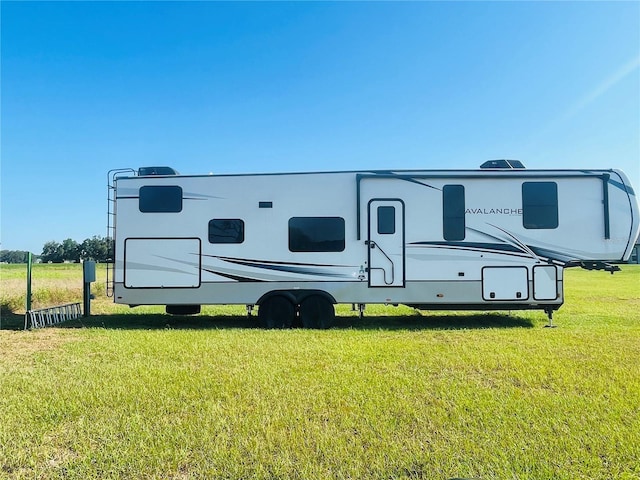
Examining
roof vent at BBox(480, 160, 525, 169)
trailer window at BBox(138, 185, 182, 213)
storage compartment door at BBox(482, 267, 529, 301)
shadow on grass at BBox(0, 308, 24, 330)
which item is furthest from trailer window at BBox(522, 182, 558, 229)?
shadow on grass at BBox(0, 308, 24, 330)

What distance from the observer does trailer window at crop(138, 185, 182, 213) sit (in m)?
8.92

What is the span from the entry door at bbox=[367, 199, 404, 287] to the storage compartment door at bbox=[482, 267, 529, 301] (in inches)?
67.5

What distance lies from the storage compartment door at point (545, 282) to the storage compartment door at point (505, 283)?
0.18 metres

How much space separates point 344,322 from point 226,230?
341 cm

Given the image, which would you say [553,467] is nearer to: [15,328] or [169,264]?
[169,264]

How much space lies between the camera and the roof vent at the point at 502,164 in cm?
904

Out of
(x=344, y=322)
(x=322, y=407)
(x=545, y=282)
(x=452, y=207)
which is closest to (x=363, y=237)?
(x=452, y=207)

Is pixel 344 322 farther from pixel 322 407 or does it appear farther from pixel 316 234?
pixel 322 407

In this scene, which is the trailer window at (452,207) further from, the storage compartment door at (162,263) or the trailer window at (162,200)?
the trailer window at (162,200)

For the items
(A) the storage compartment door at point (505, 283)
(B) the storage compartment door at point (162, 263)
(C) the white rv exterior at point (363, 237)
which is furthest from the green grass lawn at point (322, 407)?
(B) the storage compartment door at point (162, 263)

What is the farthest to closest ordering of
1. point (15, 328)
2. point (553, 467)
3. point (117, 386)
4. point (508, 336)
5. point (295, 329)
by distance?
point (15, 328), point (295, 329), point (508, 336), point (117, 386), point (553, 467)

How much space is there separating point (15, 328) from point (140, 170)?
4.35m

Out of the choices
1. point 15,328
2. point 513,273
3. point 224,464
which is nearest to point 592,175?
point 513,273

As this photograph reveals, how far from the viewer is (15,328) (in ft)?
30.1
